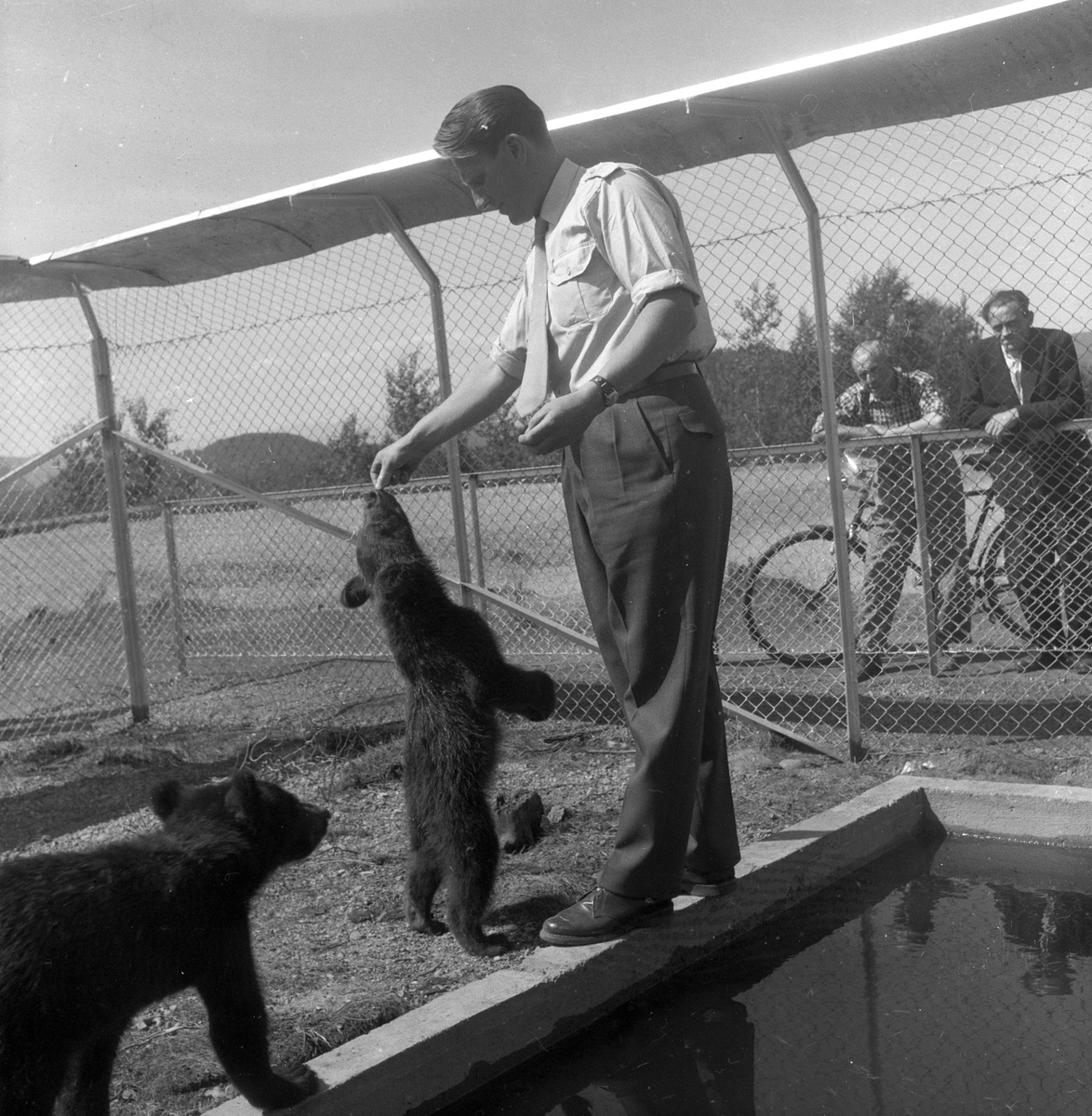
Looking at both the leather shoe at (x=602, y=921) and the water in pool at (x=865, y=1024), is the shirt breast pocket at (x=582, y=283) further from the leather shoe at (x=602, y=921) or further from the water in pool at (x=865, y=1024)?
the water in pool at (x=865, y=1024)

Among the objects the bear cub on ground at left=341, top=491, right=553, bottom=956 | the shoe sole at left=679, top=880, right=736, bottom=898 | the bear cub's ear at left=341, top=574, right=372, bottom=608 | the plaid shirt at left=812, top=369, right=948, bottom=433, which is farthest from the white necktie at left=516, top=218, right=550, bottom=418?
the plaid shirt at left=812, top=369, right=948, bottom=433

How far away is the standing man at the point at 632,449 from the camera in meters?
3.08

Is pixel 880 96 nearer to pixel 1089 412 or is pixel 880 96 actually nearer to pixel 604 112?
pixel 604 112

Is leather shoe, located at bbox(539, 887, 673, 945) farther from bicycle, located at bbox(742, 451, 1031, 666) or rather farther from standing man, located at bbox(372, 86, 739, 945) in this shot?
bicycle, located at bbox(742, 451, 1031, 666)

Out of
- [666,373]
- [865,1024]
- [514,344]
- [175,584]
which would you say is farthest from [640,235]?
[175,584]

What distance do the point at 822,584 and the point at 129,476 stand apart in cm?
476

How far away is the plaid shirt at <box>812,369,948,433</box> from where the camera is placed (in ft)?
23.5

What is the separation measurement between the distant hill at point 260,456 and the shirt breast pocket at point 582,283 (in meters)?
4.64

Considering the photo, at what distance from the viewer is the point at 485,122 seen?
3154 mm

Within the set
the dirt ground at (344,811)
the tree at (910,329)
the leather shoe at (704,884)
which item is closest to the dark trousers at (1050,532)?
the tree at (910,329)

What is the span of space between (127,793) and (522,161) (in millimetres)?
3977

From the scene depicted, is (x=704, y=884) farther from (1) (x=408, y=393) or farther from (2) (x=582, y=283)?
(1) (x=408, y=393)

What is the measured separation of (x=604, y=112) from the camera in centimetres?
483

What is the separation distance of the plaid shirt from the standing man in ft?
13.9
